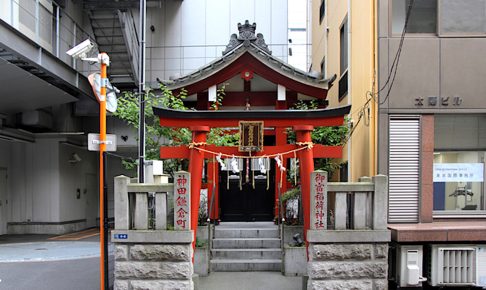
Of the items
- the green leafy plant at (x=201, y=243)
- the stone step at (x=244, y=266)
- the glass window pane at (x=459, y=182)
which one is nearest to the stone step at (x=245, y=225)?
the stone step at (x=244, y=266)

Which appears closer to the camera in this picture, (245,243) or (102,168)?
(102,168)

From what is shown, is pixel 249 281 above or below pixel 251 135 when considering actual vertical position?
below

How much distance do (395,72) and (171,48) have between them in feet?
44.5

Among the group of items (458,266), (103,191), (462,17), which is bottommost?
(458,266)

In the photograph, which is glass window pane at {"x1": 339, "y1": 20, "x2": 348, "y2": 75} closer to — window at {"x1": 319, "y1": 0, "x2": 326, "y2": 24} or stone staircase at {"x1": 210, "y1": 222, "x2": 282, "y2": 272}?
window at {"x1": 319, "y1": 0, "x2": 326, "y2": 24}

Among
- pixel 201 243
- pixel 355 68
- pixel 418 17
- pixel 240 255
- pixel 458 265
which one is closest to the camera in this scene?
pixel 458 265

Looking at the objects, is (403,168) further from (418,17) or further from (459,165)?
(418,17)

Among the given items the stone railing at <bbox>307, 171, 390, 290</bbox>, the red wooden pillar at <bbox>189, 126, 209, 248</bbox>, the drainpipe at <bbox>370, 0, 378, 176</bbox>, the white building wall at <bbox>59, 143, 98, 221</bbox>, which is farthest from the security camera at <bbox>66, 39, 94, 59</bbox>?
the white building wall at <bbox>59, 143, 98, 221</bbox>

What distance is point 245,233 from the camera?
11414mm

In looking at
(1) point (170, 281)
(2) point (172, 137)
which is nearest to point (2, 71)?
(2) point (172, 137)

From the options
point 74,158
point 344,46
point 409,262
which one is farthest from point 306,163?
point 74,158

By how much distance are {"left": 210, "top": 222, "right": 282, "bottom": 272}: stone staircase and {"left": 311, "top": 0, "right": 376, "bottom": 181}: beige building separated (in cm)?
282

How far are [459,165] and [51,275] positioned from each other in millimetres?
9568

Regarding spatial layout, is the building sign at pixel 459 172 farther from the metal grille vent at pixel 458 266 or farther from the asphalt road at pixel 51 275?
the asphalt road at pixel 51 275
